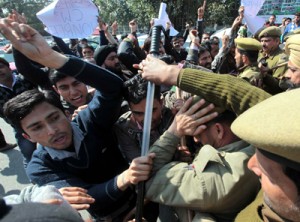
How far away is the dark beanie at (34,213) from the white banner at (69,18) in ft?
6.71

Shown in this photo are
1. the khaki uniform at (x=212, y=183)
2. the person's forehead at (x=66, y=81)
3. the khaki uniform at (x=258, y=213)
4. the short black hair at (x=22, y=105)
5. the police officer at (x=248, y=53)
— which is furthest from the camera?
the police officer at (x=248, y=53)

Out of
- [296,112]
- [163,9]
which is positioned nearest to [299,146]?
[296,112]

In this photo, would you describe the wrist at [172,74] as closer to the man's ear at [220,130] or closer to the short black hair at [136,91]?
the man's ear at [220,130]

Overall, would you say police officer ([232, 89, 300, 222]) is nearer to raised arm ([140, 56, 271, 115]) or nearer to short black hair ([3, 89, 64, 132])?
raised arm ([140, 56, 271, 115])

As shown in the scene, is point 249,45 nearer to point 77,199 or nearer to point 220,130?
point 220,130

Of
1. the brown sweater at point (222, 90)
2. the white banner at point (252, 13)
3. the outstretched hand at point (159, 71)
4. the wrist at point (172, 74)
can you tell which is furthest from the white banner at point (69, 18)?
the white banner at point (252, 13)

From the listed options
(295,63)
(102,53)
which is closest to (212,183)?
→ (295,63)

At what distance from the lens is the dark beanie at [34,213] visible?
58 centimetres

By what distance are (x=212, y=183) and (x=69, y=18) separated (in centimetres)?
208

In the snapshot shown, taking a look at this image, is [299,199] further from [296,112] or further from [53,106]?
[53,106]

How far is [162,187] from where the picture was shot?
1.20 metres

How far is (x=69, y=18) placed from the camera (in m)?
2.53

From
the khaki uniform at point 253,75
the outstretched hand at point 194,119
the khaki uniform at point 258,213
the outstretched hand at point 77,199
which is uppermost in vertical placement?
the outstretched hand at point 194,119

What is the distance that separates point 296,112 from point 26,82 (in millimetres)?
3106
